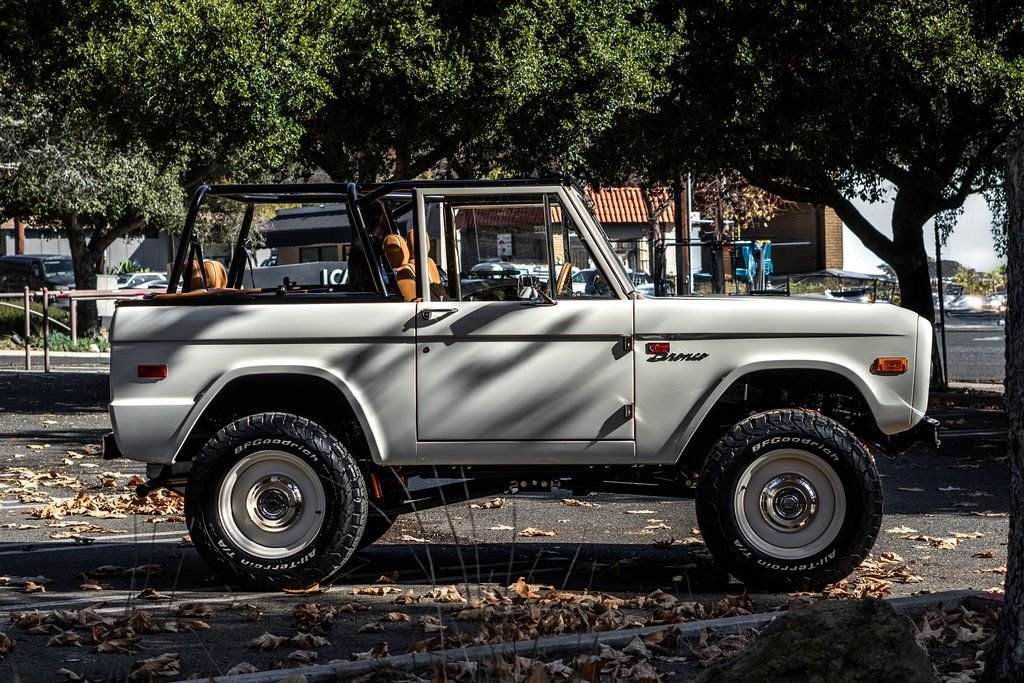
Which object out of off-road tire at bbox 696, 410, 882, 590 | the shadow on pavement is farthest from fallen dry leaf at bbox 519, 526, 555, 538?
the shadow on pavement

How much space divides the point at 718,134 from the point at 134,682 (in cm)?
1458

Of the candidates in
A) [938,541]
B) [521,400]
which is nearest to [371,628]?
[521,400]

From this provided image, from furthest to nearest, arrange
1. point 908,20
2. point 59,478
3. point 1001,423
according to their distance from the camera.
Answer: point 908,20
point 1001,423
point 59,478

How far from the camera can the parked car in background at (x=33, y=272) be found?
171ft

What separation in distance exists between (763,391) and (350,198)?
2468mm

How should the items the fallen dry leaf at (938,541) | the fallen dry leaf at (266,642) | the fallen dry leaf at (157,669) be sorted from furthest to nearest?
the fallen dry leaf at (938,541) → the fallen dry leaf at (266,642) → the fallen dry leaf at (157,669)

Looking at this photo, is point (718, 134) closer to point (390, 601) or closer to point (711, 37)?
point (711, 37)

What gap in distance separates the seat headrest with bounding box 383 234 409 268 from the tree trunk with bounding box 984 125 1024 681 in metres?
3.73

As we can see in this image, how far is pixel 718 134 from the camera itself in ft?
61.1

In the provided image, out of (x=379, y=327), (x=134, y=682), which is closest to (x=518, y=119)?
(x=379, y=327)

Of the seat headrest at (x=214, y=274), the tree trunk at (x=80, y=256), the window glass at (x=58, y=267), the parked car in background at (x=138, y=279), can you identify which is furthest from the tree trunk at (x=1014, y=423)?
the window glass at (x=58, y=267)

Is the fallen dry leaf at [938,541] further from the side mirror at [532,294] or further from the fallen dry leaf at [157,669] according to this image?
the fallen dry leaf at [157,669]

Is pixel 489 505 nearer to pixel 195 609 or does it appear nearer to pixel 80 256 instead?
pixel 195 609

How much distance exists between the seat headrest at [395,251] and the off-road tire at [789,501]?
1945 millimetres
